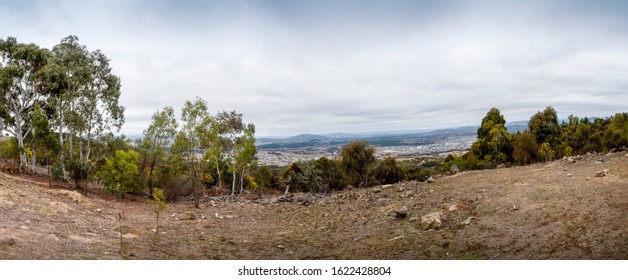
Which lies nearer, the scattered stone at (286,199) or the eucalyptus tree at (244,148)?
the scattered stone at (286,199)

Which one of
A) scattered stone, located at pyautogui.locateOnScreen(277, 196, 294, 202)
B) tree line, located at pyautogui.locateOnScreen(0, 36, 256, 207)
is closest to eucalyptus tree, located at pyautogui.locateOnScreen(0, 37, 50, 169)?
tree line, located at pyautogui.locateOnScreen(0, 36, 256, 207)

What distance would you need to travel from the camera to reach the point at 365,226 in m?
12.5

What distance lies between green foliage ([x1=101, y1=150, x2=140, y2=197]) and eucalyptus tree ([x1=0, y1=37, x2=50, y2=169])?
6.87 meters

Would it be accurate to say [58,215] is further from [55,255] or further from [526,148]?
[526,148]

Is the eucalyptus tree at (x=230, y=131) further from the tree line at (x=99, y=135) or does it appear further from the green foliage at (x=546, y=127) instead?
the green foliage at (x=546, y=127)

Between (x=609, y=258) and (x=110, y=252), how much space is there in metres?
10.5

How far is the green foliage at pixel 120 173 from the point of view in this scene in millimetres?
17734

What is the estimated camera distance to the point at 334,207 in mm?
17047

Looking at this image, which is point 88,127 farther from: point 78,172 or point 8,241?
point 8,241

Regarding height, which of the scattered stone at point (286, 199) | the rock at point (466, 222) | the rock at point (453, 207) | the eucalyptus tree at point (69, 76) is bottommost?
the scattered stone at point (286, 199)

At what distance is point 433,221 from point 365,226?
2460 mm

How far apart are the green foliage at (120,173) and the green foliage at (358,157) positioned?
1395 centimetres

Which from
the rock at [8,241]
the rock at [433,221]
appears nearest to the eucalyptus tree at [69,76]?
the rock at [8,241]

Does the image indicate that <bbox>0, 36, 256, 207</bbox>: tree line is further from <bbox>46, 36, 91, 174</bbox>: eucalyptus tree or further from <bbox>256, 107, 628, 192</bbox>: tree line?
<bbox>256, 107, 628, 192</bbox>: tree line
